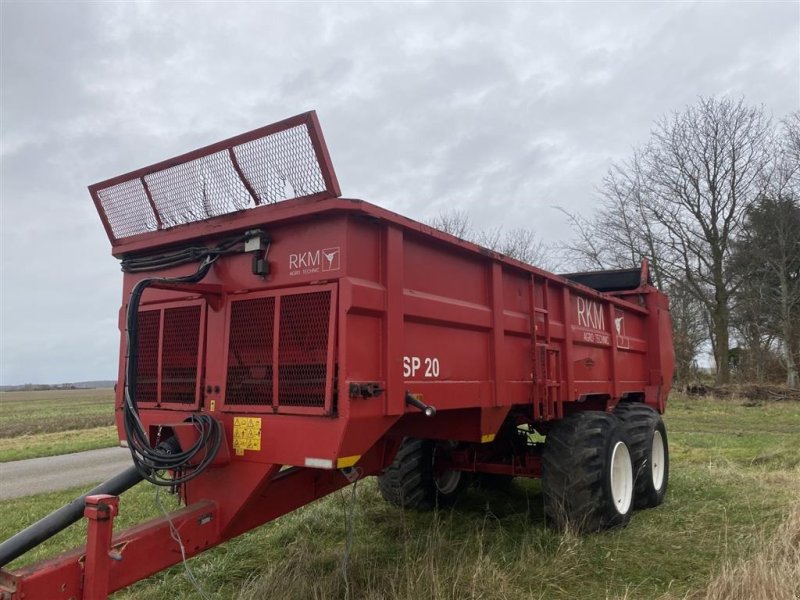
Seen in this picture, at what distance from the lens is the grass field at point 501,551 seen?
13.0 ft

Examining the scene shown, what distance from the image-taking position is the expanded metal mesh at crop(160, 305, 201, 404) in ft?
12.6

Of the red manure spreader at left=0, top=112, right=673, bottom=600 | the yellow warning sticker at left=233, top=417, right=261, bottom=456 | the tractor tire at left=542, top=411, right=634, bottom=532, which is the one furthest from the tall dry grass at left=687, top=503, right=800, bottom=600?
the yellow warning sticker at left=233, top=417, right=261, bottom=456

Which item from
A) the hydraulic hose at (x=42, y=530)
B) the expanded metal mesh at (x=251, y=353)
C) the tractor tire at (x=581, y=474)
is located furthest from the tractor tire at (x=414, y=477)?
the hydraulic hose at (x=42, y=530)

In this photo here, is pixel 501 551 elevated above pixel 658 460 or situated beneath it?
situated beneath

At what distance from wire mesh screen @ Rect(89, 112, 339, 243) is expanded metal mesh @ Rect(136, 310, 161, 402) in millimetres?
595

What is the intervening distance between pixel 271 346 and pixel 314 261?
0.55m

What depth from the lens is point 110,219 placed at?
4.38 meters

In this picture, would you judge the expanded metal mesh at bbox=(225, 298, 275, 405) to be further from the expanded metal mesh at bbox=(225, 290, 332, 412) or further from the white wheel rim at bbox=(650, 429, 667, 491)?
the white wheel rim at bbox=(650, 429, 667, 491)

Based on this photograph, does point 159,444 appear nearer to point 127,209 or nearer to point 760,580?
point 127,209

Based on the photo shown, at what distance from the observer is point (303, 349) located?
3.32 metres

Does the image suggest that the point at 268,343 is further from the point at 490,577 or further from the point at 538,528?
the point at 538,528

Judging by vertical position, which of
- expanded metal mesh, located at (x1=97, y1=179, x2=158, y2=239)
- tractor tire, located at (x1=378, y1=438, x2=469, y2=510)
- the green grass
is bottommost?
the green grass

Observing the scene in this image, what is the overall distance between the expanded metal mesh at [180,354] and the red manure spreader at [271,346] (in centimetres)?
1

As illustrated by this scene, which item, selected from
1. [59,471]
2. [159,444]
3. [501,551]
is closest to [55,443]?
[59,471]
